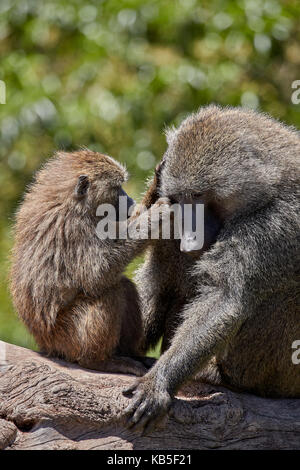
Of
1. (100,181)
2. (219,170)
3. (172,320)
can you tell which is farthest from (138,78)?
(219,170)

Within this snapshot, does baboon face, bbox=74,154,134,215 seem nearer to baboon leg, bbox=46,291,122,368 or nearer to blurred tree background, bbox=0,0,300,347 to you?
baboon leg, bbox=46,291,122,368

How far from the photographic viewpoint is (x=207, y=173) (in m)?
3.76

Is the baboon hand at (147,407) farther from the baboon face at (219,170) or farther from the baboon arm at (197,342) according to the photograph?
the baboon face at (219,170)

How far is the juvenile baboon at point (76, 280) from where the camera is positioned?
4016 mm

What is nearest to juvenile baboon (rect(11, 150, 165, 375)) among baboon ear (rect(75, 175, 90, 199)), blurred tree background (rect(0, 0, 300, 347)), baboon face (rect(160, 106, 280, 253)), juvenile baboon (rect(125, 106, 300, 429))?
baboon ear (rect(75, 175, 90, 199))

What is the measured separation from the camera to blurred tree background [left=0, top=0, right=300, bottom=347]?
26.8ft

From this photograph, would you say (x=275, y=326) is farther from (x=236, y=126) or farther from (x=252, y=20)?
(x=252, y=20)

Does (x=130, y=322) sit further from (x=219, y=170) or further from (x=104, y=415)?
(x=219, y=170)

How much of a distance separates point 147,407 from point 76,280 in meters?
0.79

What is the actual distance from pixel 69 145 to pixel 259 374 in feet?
15.3

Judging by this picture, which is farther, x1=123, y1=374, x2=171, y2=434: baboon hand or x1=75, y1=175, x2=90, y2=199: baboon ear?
x1=75, y1=175, x2=90, y2=199: baboon ear

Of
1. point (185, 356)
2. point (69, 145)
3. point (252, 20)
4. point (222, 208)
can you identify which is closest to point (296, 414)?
point (185, 356)

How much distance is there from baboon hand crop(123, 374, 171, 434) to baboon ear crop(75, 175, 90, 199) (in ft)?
3.64

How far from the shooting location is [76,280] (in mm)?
4043
